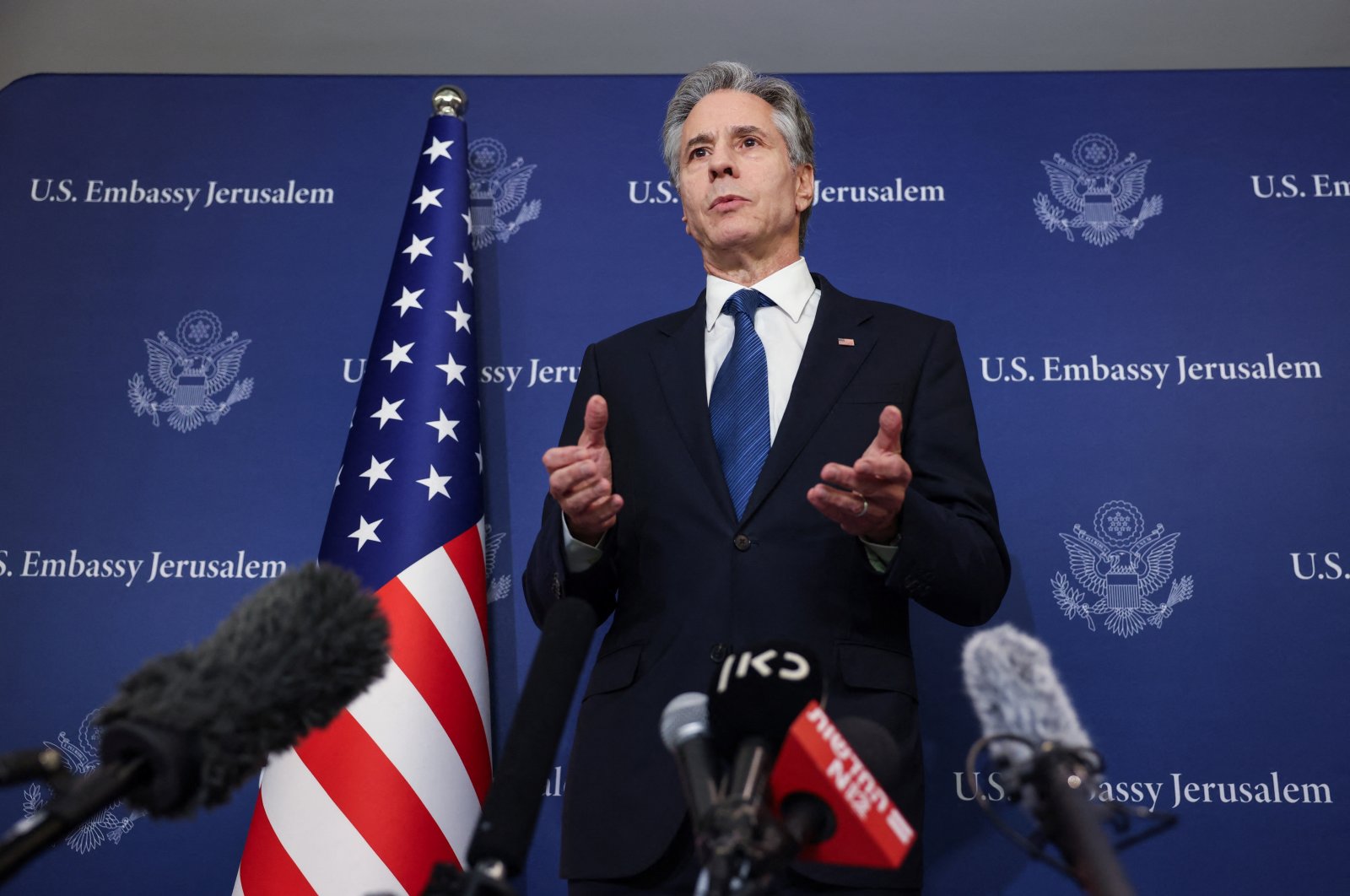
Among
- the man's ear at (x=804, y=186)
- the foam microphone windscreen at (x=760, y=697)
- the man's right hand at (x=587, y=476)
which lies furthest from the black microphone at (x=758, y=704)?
the man's ear at (x=804, y=186)

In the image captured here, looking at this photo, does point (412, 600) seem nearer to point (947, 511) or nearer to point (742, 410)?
point (742, 410)

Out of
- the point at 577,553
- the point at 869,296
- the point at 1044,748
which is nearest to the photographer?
the point at 1044,748

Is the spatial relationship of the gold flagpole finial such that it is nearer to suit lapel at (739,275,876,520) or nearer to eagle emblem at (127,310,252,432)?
eagle emblem at (127,310,252,432)

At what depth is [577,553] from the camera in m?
1.74

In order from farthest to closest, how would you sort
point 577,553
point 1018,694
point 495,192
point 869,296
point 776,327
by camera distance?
1. point 495,192
2. point 869,296
3. point 776,327
4. point 577,553
5. point 1018,694

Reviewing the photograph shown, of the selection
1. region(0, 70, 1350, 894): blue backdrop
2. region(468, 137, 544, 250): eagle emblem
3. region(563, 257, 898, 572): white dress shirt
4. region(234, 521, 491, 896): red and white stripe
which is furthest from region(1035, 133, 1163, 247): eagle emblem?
region(234, 521, 491, 896): red and white stripe

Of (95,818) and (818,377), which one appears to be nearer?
(818,377)

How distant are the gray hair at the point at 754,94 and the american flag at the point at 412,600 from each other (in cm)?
67

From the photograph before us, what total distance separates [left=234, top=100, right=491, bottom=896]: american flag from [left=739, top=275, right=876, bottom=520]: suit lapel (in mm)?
717

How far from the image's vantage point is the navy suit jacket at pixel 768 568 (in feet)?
5.27

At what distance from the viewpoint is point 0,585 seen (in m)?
2.83

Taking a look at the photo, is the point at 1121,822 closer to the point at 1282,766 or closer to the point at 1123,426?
the point at 1282,766

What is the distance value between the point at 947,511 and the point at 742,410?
405 mm

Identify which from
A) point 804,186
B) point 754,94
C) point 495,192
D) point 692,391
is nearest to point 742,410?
point 692,391
